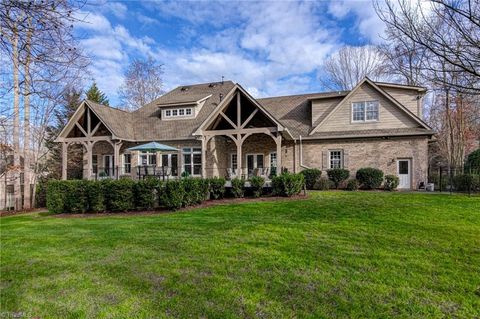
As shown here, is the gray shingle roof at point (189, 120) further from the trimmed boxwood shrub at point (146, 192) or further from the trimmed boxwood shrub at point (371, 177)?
the trimmed boxwood shrub at point (146, 192)

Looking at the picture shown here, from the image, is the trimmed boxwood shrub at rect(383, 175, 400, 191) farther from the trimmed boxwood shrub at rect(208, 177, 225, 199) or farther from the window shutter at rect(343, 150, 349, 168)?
the trimmed boxwood shrub at rect(208, 177, 225, 199)

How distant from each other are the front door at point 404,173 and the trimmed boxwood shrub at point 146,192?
13911mm

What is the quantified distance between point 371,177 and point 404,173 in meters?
2.31

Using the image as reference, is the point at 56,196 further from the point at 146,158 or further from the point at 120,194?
the point at 146,158

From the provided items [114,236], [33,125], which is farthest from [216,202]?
[33,125]

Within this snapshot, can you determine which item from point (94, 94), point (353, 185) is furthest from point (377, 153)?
point (94, 94)

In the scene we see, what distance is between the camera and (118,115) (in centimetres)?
2227

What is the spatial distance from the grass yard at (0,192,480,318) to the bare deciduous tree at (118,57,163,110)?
3040cm

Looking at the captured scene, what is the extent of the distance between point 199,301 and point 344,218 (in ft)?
19.6

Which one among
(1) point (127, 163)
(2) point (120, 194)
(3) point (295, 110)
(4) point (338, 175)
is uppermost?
(3) point (295, 110)

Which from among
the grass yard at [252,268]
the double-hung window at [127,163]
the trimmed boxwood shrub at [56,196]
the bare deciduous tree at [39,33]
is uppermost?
the bare deciduous tree at [39,33]

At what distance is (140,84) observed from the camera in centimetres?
3772

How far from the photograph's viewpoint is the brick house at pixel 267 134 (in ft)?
58.0

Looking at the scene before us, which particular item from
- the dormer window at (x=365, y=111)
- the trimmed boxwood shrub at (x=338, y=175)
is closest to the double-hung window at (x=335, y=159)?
the trimmed boxwood shrub at (x=338, y=175)
